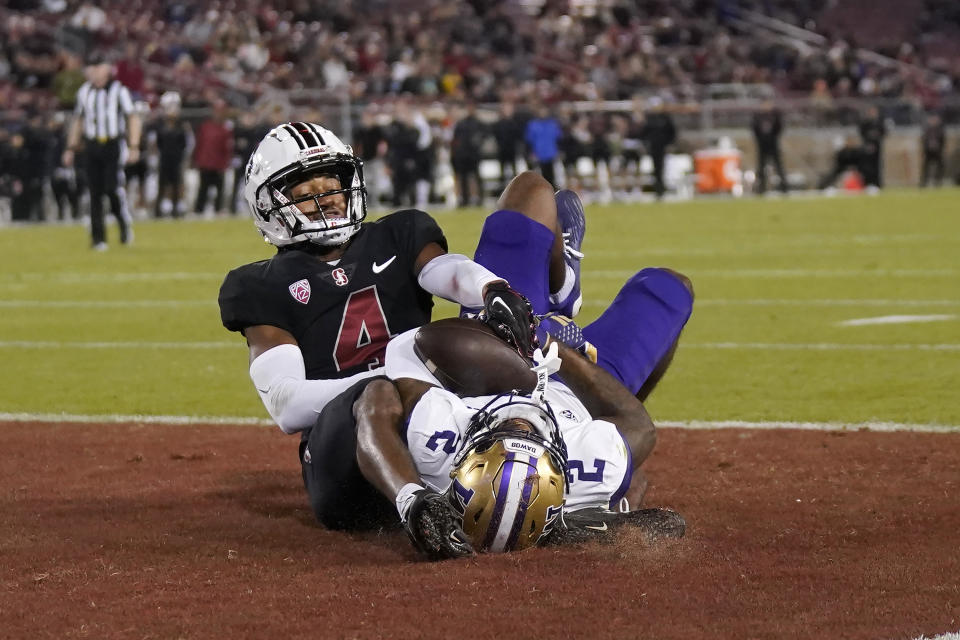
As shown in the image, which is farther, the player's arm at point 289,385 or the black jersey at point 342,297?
the black jersey at point 342,297

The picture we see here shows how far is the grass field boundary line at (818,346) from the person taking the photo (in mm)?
7984

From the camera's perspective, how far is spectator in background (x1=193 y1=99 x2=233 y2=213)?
925 inches

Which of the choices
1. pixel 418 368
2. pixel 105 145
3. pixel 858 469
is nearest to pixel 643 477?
pixel 418 368

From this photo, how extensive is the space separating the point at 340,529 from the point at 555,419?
783mm

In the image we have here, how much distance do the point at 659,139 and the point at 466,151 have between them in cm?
345

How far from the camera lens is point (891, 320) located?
357 inches

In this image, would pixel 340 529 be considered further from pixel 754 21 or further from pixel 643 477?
pixel 754 21

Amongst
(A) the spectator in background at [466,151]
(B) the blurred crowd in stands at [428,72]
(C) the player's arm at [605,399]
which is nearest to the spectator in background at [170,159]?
(B) the blurred crowd in stands at [428,72]

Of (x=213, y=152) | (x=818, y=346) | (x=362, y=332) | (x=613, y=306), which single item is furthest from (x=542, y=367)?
(x=213, y=152)

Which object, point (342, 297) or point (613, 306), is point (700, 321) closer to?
point (613, 306)

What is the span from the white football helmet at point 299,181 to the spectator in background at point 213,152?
19289 mm

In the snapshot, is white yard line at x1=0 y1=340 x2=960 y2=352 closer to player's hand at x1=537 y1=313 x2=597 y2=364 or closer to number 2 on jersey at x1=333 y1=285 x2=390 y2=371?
player's hand at x1=537 y1=313 x2=597 y2=364

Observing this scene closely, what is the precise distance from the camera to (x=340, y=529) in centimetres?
430

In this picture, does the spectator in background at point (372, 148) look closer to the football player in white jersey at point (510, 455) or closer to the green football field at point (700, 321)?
→ the green football field at point (700, 321)
